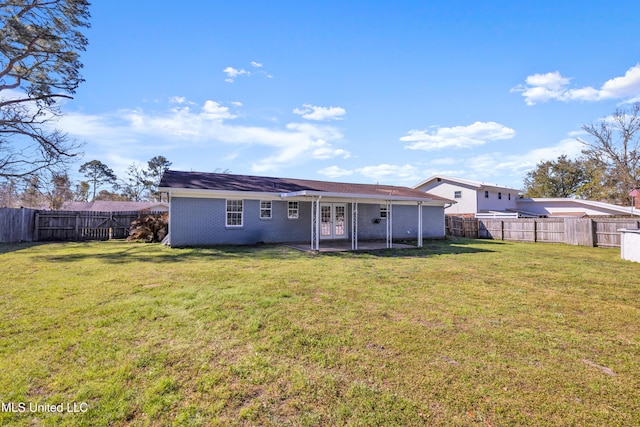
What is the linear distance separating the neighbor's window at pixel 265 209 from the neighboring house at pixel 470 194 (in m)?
18.2

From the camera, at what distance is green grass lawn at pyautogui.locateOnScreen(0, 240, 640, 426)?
2377 mm

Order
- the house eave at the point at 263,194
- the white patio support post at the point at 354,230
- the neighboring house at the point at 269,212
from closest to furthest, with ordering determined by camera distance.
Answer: the house eave at the point at 263,194 < the neighboring house at the point at 269,212 < the white patio support post at the point at 354,230

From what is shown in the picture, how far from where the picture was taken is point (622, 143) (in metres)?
24.6

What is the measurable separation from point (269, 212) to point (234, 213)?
1.61m

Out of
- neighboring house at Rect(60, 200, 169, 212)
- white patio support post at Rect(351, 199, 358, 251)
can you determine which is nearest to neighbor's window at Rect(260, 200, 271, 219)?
white patio support post at Rect(351, 199, 358, 251)

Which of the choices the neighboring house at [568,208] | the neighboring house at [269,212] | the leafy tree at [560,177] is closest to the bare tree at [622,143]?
the neighboring house at [568,208]

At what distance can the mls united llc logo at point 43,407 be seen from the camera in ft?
7.63

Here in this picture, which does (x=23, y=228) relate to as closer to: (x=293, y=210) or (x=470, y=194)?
(x=293, y=210)

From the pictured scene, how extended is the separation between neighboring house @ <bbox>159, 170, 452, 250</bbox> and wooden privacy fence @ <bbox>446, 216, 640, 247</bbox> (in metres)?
4.36

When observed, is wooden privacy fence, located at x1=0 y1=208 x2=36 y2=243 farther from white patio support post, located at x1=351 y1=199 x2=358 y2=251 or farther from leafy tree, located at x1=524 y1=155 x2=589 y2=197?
leafy tree, located at x1=524 y1=155 x2=589 y2=197

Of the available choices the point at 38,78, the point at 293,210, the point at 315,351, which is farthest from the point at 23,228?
the point at 315,351

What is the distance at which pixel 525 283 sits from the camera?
6.91 m

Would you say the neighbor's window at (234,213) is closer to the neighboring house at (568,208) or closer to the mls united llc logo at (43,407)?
the mls united llc logo at (43,407)

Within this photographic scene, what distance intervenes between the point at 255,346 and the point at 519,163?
4763cm
